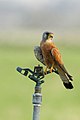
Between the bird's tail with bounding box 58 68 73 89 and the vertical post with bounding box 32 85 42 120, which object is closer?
the vertical post with bounding box 32 85 42 120

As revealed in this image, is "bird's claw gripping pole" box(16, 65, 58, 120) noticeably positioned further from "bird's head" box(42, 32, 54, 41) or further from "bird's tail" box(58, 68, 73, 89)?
"bird's head" box(42, 32, 54, 41)

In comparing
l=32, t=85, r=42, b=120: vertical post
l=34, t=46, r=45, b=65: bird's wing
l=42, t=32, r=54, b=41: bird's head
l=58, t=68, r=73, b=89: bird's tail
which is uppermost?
l=42, t=32, r=54, b=41: bird's head

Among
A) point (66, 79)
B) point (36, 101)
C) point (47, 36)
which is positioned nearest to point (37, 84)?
point (36, 101)

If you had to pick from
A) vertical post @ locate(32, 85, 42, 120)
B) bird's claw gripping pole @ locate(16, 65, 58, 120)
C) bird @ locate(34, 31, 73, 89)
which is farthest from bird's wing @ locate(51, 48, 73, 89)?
vertical post @ locate(32, 85, 42, 120)

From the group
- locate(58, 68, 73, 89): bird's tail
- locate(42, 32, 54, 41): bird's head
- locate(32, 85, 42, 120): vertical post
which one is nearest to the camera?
locate(32, 85, 42, 120): vertical post

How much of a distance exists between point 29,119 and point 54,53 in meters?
3.45

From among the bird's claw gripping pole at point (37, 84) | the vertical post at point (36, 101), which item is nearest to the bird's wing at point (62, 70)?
the bird's claw gripping pole at point (37, 84)

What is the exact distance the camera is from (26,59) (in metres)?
12.8

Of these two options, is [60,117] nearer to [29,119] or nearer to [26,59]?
[29,119]

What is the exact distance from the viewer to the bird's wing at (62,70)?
3714mm

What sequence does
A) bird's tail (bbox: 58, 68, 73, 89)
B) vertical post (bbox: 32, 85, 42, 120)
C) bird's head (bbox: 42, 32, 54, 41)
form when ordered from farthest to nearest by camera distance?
bird's head (bbox: 42, 32, 54, 41) → bird's tail (bbox: 58, 68, 73, 89) → vertical post (bbox: 32, 85, 42, 120)

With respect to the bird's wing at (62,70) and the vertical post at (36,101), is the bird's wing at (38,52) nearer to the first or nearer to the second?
the bird's wing at (62,70)

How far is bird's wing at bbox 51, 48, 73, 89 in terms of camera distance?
3714 millimetres

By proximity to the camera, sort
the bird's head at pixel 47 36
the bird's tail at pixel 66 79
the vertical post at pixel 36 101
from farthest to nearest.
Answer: the bird's head at pixel 47 36
the bird's tail at pixel 66 79
the vertical post at pixel 36 101
